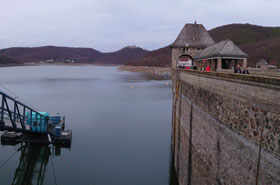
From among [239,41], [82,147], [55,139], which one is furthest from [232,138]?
[239,41]

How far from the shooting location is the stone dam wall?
5633 mm

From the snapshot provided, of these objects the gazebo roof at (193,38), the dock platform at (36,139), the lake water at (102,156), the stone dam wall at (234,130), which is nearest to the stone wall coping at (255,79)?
the stone dam wall at (234,130)

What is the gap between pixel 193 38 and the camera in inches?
947

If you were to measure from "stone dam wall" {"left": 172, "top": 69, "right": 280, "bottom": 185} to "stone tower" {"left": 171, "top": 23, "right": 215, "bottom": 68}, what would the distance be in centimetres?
1178

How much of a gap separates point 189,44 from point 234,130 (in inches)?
679

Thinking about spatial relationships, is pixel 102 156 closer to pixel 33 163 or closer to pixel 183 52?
pixel 33 163

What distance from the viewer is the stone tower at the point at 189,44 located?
2369cm

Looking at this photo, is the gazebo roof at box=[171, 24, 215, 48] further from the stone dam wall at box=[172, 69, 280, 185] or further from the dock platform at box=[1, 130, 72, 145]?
the dock platform at box=[1, 130, 72, 145]

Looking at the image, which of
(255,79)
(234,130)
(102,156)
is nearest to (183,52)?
(102,156)

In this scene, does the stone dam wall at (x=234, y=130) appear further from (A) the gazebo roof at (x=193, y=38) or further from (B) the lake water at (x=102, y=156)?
(A) the gazebo roof at (x=193, y=38)

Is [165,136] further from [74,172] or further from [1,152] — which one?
[1,152]

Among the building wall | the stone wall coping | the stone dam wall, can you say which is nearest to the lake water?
the stone dam wall

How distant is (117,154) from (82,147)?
3764 millimetres

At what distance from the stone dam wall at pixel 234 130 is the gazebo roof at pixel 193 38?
1199cm
